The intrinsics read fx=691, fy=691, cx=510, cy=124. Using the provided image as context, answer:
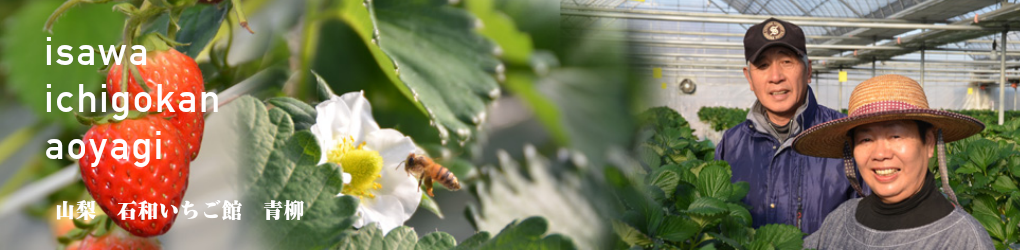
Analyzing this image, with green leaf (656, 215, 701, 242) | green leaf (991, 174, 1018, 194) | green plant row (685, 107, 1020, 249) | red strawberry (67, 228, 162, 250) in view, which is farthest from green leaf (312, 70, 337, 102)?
green leaf (991, 174, 1018, 194)

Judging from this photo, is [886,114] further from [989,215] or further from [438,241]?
[989,215]

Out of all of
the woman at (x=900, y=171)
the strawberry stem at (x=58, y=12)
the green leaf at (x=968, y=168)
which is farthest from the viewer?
the green leaf at (x=968, y=168)

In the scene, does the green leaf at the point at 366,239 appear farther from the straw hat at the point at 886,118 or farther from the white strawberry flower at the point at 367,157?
the straw hat at the point at 886,118

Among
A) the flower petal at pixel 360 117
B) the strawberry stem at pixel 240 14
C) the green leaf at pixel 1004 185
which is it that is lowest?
the green leaf at pixel 1004 185

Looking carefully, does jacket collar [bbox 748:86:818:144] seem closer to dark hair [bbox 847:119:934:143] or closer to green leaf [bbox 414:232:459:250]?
dark hair [bbox 847:119:934:143]

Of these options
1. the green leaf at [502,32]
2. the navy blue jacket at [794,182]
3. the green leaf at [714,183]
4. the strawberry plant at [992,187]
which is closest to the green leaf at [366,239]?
the green leaf at [502,32]

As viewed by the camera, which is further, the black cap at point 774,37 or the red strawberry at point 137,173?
the black cap at point 774,37
